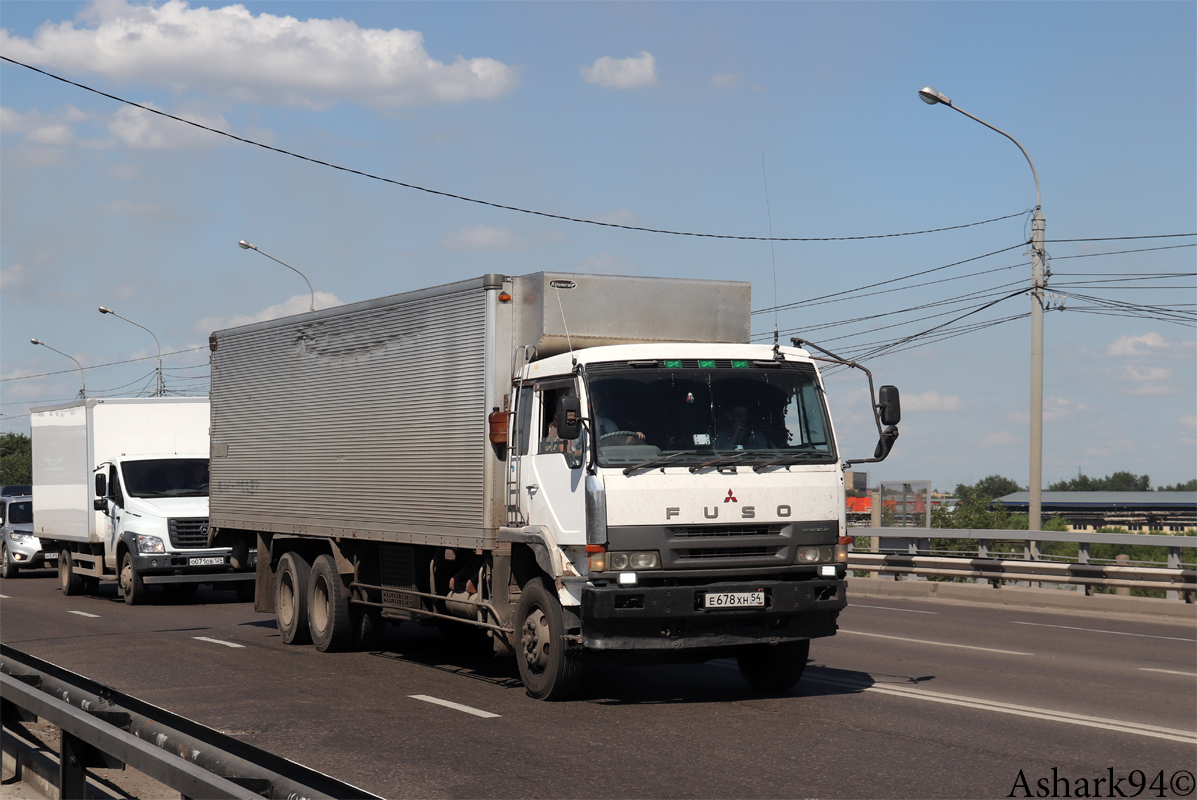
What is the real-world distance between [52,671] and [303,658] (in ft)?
19.6

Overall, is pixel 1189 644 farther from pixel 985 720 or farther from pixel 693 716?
pixel 693 716

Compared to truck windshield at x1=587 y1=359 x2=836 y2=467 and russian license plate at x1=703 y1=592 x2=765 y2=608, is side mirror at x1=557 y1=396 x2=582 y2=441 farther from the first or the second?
russian license plate at x1=703 y1=592 x2=765 y2=608

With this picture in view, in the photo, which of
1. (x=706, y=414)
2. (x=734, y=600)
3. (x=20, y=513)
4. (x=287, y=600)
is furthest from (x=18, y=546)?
(x=734, y=600)

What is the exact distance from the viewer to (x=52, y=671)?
25.1ft

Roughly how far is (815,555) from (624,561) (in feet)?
5.02

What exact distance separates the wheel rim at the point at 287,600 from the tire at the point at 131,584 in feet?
21.1

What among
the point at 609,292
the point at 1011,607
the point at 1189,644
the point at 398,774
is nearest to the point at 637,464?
the point at 609,292

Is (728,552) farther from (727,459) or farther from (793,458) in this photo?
(793,458)

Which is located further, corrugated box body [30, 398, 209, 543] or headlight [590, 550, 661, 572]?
corrugated box body [30, 398, 209, 543]

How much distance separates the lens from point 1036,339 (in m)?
23.4

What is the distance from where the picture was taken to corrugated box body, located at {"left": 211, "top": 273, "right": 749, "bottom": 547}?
432 inches

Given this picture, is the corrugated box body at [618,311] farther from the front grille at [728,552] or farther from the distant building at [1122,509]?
the distant building at [1122,509]

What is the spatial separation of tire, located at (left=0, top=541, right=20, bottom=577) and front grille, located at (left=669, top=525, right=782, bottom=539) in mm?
24747

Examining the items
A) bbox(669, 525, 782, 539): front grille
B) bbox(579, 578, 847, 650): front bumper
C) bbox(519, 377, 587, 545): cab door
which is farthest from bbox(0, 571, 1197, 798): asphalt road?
bbox(519, 377, 587, 545): cab door
